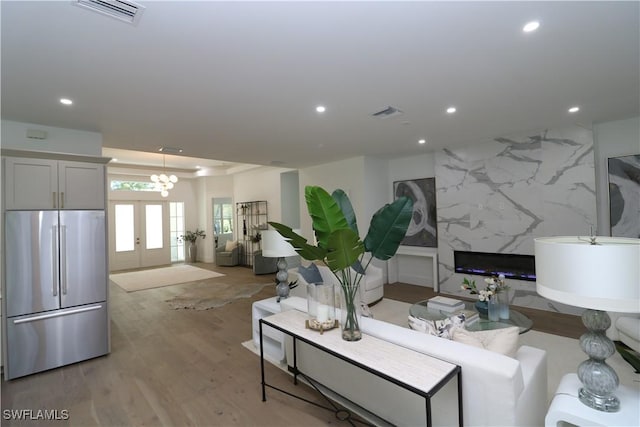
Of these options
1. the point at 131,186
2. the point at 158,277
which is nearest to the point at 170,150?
the point at 158,277

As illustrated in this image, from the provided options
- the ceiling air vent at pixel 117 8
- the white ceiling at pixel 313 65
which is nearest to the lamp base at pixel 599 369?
the white ceiling at pixel 313 65

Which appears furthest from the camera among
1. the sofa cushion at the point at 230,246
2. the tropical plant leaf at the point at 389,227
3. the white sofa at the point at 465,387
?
the sofa cushion at the point at 230,246

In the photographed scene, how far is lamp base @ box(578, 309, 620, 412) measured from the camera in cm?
146

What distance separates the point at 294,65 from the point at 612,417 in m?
2.91

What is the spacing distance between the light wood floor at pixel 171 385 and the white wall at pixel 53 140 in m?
2.58

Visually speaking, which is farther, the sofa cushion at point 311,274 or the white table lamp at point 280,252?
the sofa cushion at point 311,274

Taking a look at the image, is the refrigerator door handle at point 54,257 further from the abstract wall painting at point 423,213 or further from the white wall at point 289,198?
the abstract wall painting at point 423,213

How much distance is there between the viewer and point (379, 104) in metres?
3.36

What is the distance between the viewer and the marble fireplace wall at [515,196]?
14.7 ft

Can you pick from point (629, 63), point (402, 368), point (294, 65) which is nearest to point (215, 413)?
point (402, 368)

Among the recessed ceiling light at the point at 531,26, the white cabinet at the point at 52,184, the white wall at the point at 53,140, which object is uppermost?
Answer: the recessed ceiling light at the point at 531,26

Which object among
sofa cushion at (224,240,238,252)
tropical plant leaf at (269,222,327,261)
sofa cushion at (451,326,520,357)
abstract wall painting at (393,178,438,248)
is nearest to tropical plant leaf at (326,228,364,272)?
tropical plant leaf at (269,222,327,261)

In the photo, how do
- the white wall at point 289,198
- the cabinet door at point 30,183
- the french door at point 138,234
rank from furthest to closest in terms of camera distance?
the french door at point 138,234
the white wall at point 289,198
the cabinet door at point 30,183

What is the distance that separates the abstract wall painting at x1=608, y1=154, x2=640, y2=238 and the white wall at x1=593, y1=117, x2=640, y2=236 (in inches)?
3.4
